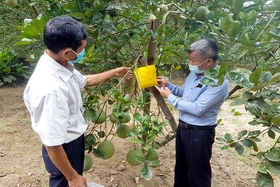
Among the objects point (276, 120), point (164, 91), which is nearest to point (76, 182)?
point (164, 91)

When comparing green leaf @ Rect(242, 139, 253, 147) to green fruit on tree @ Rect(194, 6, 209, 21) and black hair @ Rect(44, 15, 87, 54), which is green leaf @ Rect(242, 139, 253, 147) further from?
black hair @ Rect(44, 15, 87, 54)

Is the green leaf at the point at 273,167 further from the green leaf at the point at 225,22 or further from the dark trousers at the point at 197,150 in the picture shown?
the dark trousers at the point at 197,150

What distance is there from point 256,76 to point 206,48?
30.2 inches

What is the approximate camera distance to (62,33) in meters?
1.11

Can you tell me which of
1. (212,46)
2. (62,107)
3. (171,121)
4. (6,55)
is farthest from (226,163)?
(6,55)

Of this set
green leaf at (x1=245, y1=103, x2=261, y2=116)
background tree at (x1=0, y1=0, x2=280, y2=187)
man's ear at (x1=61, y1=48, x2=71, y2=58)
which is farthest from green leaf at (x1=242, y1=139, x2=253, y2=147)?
man's ear at (x1=61, y1=48, x2=71, y2=58)

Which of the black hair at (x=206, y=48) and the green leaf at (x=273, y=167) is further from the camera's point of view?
the black hair at (x=206, y=48)

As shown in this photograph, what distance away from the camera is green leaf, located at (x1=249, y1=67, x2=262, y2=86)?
0.79 m

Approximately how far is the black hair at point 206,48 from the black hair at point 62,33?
2.30 feet

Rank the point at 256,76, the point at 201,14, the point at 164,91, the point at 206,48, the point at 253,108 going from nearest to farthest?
1. the point at 256,76
2. the point at 253,108
3. the point at 201,14
4. the point at 206,48
5. the point at 164,91

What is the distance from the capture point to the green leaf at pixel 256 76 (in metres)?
0.79

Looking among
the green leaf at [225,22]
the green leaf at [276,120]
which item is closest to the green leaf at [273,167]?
the green leaf at [276,120]

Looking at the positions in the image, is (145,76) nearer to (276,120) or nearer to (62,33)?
(62,33)

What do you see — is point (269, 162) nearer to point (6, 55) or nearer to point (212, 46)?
point (212, 46)
